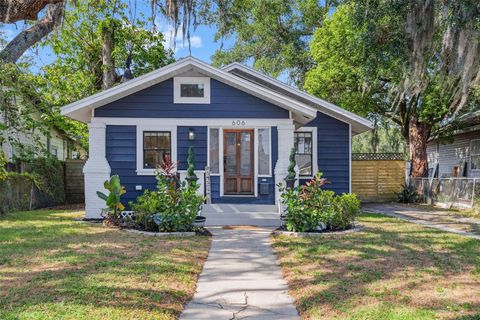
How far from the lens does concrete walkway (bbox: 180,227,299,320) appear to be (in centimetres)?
391

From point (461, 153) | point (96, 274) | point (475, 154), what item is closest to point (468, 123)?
point (475, 154)

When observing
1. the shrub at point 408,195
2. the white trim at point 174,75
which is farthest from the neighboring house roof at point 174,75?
the shrub at point 408,195

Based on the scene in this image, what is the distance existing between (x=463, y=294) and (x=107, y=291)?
380cm

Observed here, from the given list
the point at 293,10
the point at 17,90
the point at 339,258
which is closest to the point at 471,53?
the point at 339,258

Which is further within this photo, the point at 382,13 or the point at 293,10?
the point at 293,10

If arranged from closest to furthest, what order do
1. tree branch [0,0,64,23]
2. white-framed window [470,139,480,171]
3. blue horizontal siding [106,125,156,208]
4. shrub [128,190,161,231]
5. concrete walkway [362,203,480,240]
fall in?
tree branch [0,0,64,23]
shrub [128,190,161,231]
concrete walkway [362,203,480,240]
blue horizontal siding [106,125,156,208]
white-framed window [470,139,480,171]

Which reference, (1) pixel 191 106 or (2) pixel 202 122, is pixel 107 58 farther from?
(2) pixel 202 122

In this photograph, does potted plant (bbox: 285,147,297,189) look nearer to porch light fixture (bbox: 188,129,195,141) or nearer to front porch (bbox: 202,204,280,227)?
front porch (bbox: 202,204,280,227)

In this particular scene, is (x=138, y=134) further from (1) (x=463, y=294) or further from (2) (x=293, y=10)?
(2) (x=293, y=10)

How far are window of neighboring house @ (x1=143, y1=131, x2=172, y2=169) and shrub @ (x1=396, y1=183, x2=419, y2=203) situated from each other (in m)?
11.0

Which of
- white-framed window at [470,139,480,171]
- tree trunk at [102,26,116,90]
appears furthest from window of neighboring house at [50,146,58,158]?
white-framed window at [470,139,480,171]

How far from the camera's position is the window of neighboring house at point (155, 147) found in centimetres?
1098

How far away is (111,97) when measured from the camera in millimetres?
10531

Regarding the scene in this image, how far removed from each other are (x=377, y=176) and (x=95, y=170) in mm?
11954
